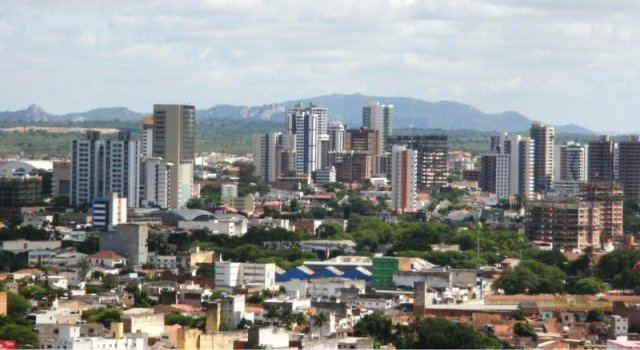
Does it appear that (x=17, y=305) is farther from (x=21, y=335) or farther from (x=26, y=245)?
(x=26, y=245)

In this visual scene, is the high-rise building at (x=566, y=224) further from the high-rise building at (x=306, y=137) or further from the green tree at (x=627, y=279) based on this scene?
the high-rise building at (x=306, y=137)

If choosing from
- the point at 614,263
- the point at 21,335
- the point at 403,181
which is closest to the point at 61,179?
the point at 403,181

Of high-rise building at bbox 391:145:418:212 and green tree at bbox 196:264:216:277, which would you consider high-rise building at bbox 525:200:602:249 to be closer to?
green tree at bbox 196:264:216:277

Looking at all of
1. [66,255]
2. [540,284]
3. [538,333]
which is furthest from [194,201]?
[538,333]

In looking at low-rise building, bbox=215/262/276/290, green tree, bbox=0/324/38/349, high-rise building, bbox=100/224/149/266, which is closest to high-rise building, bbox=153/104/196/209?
high-rise building, bbox=100/224/149/266

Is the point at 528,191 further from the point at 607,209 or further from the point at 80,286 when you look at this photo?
A: the point at 80,286
